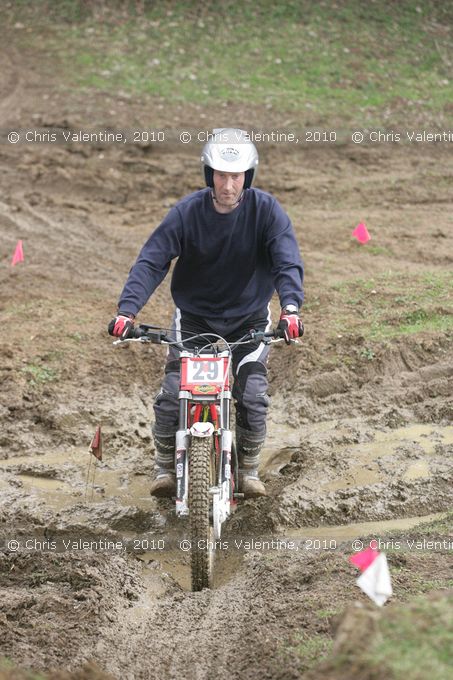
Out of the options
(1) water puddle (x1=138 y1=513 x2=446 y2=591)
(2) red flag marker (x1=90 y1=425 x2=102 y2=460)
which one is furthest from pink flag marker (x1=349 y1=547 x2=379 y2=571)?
(2) red flag marker (x1=90 y1=425 x2=102 y2=460)

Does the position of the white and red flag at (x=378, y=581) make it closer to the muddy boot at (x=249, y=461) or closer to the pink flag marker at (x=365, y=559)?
the pink flag marker at (x=365, y=559)

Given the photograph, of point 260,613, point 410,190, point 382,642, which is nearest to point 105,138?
point 410,190

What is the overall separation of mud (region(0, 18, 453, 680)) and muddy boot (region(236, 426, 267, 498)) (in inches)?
6.7

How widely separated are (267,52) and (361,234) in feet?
20.3

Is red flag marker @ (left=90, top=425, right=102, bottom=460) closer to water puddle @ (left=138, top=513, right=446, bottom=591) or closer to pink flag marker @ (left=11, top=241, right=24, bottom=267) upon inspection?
water puddle @ (left=138, top=513, right=446, bottom=591)

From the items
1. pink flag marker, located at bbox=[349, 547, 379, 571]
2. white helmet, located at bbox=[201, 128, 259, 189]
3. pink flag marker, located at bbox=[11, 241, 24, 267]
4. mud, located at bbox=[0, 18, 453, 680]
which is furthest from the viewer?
pink flag marker, located at bbox=[11, 241, 24, 267]

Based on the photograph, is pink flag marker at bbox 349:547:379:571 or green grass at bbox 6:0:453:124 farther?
green grass at bbox 6:0:453:124

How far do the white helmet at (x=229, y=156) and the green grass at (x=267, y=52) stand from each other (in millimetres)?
8399

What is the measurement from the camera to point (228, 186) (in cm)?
590

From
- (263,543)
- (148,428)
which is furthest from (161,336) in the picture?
(148,428)

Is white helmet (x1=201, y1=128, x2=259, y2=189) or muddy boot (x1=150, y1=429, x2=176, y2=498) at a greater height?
white helmet (x1=201, y1=128, x2=259, y2=189)

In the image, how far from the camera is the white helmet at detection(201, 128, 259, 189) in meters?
5.84

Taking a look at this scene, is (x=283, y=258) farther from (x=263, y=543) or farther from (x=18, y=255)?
(x=18, y=255)

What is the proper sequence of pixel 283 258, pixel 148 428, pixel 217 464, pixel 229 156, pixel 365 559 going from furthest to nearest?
pixel 148 428, pixel 283 258, pixel 229 156, pixel 217 464, pixel 365 559
